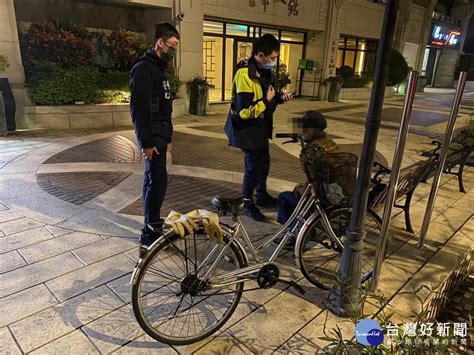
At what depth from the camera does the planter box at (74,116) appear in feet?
26.3

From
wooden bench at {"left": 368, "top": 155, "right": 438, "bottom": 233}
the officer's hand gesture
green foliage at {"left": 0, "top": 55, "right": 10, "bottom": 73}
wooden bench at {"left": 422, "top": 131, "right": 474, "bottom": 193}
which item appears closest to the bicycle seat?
wooden bench at {"left": 368, "top": 155, "right": 438, "bottom": 233}

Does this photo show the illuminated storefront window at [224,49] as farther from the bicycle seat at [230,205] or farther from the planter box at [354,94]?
the bicycle seat at [230,205]

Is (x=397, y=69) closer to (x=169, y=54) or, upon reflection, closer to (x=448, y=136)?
(x=448, y=136)

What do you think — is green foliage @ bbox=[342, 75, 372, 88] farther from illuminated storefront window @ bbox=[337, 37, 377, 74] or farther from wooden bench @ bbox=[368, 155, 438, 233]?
wooden bench @ bbox=[368, 155, 438, 233]

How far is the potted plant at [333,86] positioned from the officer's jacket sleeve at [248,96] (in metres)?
12.9

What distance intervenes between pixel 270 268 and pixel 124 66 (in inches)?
356

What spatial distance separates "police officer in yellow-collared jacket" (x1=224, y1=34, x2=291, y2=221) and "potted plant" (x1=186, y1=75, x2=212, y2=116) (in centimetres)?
692

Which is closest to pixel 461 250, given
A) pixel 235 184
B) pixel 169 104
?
pixel 235 184

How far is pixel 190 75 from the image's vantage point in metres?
10.9

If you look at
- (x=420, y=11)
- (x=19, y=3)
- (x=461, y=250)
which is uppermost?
(x=420, y=11)

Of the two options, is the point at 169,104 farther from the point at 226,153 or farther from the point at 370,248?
the point at 226,153

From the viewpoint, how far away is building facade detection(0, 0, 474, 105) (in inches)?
364

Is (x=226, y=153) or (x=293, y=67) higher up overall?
(x=293, y=67)

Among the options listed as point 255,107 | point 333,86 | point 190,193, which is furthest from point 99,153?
point 333,86
